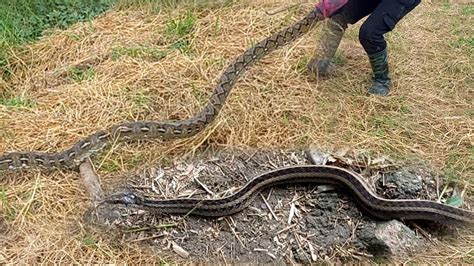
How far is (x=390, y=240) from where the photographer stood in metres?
3.58

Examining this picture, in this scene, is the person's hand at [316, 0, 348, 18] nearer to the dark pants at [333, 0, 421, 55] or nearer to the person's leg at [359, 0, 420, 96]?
the dark pants at [333, 0, 421, 55]

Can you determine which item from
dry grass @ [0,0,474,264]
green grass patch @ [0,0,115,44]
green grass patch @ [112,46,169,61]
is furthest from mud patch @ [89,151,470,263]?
green grass patch @ [0,0,115,44]

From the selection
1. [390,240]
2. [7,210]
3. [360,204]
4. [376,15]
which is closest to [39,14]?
[7,210]

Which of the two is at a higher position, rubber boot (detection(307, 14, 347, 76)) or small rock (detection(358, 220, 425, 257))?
rubber boot (detection(307, 14, 347, 76))

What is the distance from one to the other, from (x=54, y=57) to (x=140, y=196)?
86.5 inches

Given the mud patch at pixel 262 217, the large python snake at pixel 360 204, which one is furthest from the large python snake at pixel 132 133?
the large python snake at pixel 360 204

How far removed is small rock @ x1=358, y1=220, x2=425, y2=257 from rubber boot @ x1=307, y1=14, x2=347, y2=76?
Result: 1822 millimetres

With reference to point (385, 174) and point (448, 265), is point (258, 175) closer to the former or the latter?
point (385, 174)

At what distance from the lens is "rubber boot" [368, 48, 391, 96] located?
4918 millimetres

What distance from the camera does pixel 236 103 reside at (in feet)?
15.6

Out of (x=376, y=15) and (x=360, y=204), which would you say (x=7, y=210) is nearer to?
(x=360, y=204)

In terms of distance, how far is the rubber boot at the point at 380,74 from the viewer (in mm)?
4918

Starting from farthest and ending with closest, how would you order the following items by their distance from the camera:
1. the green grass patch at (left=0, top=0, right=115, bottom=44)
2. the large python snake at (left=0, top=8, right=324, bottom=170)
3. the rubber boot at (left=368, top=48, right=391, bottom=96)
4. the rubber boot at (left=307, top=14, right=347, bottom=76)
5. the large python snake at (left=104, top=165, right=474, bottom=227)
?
the green grass patch at (left=0, top=0, right=115, bottom=44) → the rubber boot at (left=307, top=14, right=347, bottom=76) → the rubber boot at (left=368, top=48, right=391, bottom=96) → the large python snake at (left=0, top=8, right=324, bottom=170) → the large python snake at (left=104, top=165, right=474, bottom=227)

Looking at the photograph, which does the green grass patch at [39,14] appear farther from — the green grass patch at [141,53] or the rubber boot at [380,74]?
the rubber boot at [380,74]
